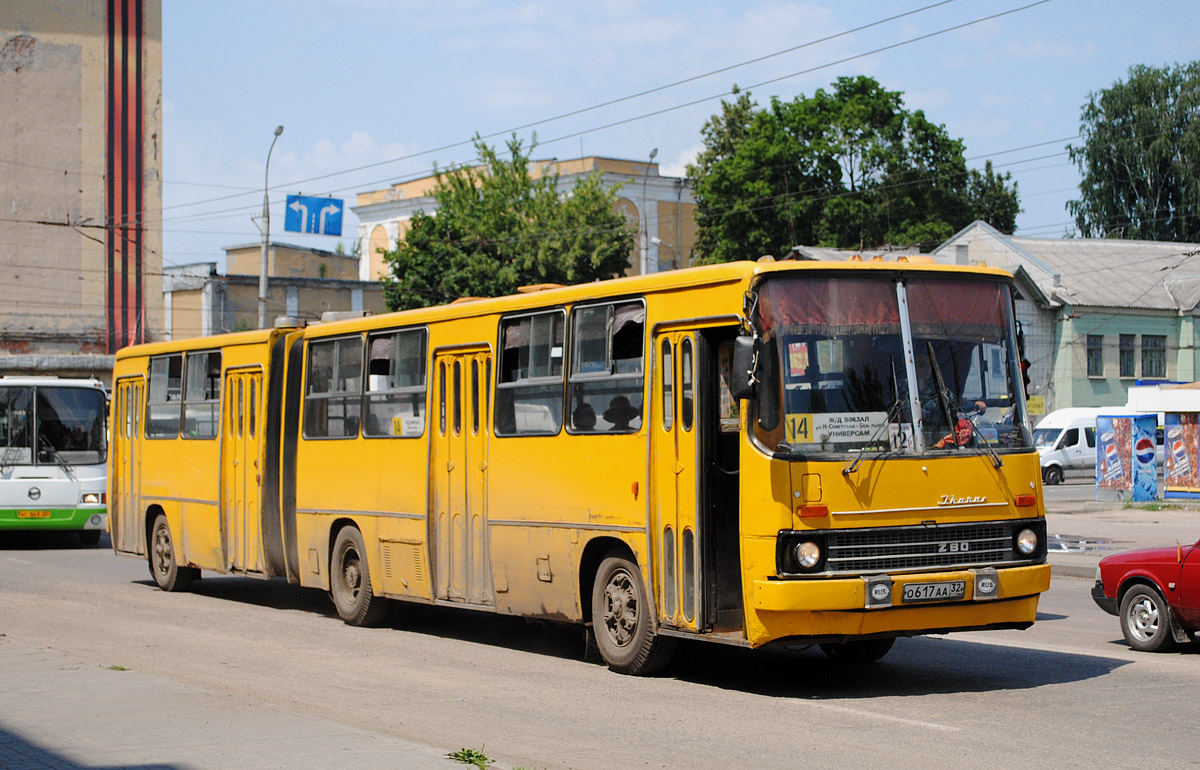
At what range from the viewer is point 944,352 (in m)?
10.0

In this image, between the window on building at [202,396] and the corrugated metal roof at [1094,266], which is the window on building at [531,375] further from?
the corrugated metal roof at [1094,266]

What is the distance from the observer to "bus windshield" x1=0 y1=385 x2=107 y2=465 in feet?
81.6

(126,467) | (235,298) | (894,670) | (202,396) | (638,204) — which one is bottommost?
(894,670)

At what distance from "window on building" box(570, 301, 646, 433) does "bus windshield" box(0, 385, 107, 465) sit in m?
16.5

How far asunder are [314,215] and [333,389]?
91.6ft

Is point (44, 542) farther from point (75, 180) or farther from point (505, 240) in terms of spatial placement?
point (505, 240)

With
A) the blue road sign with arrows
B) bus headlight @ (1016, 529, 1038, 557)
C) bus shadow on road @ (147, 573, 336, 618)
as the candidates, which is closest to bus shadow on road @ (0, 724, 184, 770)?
bus headlight @ (1016, 529, 1038, 557)

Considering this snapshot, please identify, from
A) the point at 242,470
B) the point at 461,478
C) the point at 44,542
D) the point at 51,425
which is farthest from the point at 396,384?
the point at 44,542

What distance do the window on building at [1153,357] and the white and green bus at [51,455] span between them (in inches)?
1894

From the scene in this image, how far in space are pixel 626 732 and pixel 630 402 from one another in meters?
3.02

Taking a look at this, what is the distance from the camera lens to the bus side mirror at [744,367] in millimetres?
9195

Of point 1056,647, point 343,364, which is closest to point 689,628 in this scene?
point 1056,647

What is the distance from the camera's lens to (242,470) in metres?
16.7

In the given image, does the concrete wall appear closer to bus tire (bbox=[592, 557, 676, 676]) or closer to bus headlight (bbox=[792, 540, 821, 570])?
bus tire (bbox=[592, 557, 676, 676])
